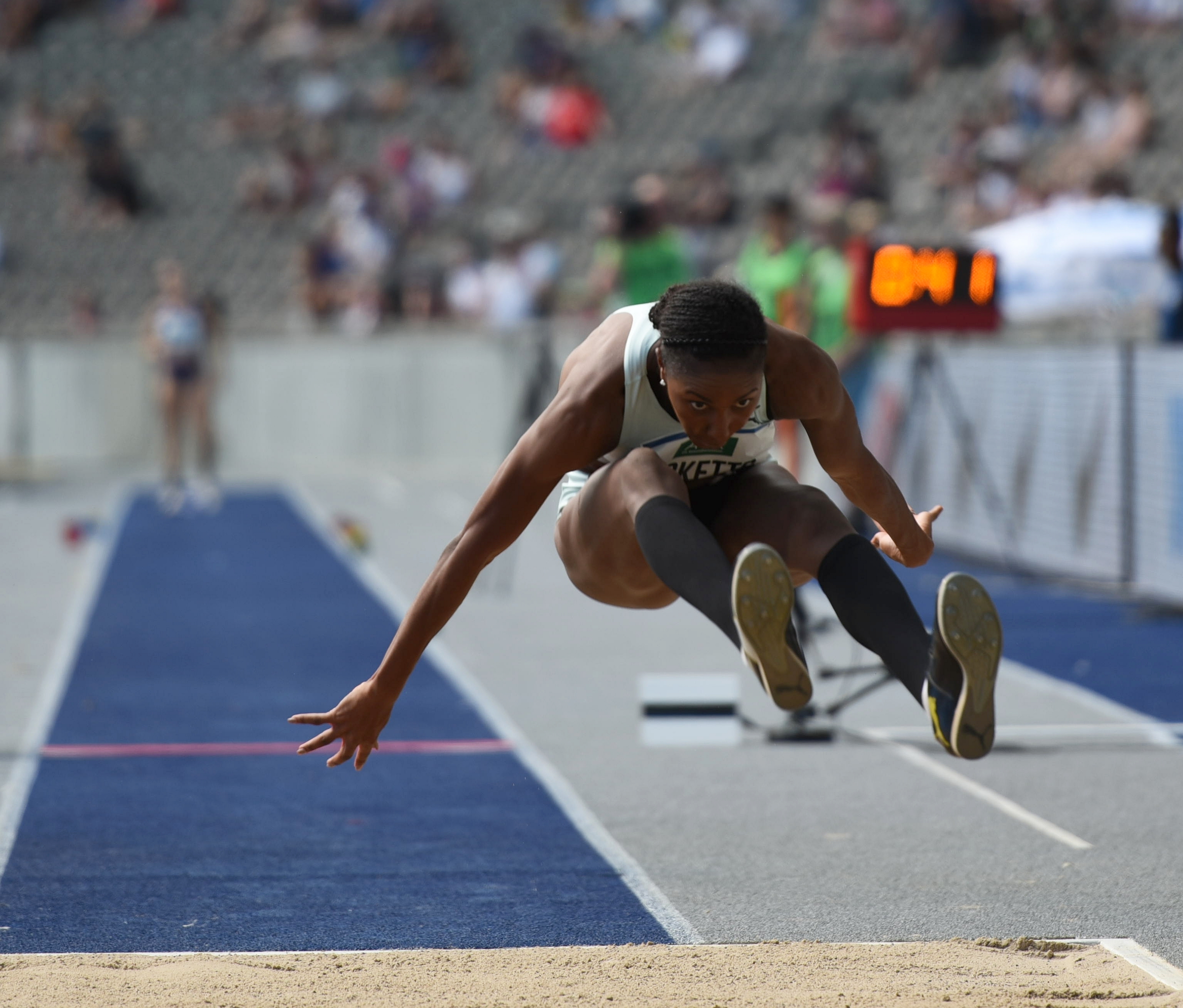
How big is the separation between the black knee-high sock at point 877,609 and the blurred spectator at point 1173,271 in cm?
666

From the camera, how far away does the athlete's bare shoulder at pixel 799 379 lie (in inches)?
157

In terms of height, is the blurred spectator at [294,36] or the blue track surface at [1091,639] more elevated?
the blurred spectator at [294,36]

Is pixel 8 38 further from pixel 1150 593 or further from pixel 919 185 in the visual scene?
pixel 1150 593

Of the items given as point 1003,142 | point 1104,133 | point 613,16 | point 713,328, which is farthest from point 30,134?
point 713,328

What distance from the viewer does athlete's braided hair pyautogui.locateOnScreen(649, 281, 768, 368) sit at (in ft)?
12.2

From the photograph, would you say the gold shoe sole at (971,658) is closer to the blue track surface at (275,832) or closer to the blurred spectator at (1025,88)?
the blue track surface at (275,832)

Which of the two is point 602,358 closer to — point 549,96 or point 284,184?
point 549,96

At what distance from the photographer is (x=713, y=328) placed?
372cm

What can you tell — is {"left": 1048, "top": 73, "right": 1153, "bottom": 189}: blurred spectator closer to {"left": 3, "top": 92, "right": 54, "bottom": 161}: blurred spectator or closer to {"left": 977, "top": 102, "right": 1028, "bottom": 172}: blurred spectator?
{"left": 977, "top": 102, "right": 1028, "bottom": 172}: blurred spectator

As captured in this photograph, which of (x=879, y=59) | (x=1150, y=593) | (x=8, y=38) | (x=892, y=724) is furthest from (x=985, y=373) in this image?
(x=8, y=38)

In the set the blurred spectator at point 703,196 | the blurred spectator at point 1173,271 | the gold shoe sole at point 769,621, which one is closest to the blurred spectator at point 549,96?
the blurred spectator at point 703,196

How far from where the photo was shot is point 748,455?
4.28 meters

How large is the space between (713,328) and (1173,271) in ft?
23.8

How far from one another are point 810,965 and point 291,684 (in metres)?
4.51
